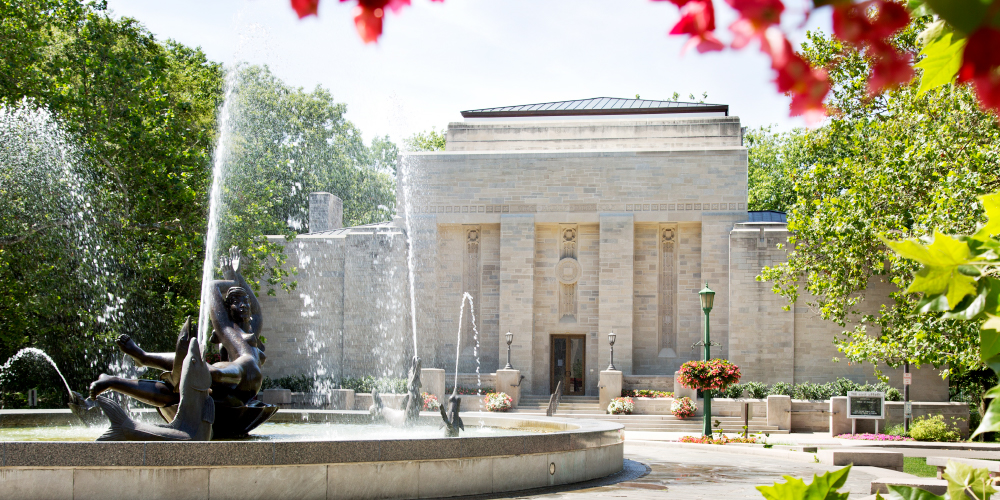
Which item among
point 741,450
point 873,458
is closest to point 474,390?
point 741,450

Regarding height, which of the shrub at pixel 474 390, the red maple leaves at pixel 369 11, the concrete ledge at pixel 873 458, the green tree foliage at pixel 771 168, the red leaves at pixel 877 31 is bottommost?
the shrub at pixel 474 390

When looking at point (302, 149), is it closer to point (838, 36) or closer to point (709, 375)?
point (709, 375)

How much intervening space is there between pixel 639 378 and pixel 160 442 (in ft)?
83.3

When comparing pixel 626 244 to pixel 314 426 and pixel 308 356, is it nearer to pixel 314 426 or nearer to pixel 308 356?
pixel 308 356

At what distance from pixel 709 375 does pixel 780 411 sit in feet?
23.7

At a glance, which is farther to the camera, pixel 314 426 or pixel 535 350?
pixel 535 350

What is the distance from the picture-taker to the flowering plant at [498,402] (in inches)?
1236

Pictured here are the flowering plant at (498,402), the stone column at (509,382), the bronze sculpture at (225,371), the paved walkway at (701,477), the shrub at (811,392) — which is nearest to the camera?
the bronze sculpture at (225,371)

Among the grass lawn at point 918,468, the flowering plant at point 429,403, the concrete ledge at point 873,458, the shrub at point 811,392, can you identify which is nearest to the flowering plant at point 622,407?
the shrub at point 811,392

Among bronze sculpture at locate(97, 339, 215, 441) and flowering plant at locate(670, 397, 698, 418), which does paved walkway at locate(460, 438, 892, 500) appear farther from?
flowering plant at locate(670, 397, 698, 418)

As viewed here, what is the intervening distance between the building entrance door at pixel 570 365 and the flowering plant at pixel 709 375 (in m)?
12.3

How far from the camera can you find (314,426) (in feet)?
57.1

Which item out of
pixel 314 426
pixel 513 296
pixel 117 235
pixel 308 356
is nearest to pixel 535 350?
pixel 513 296

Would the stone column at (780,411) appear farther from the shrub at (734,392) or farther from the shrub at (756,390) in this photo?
the shrub at (734,392)
